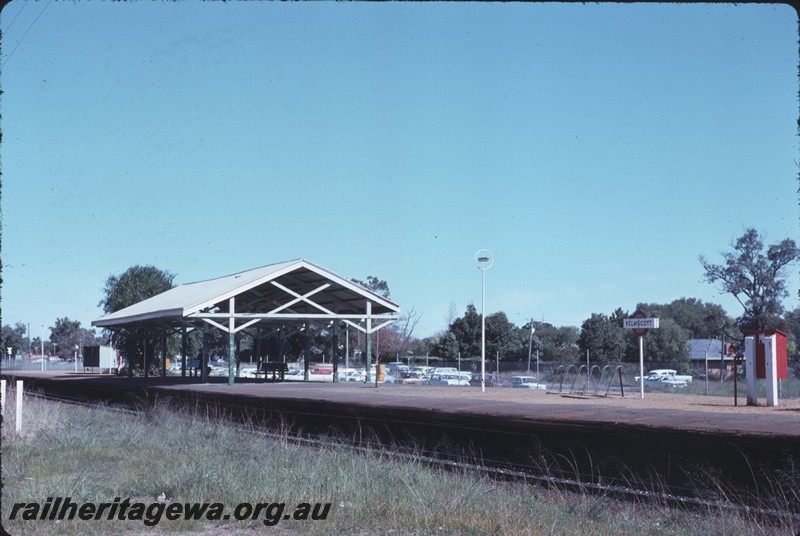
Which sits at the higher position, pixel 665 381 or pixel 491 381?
pixel 491 381

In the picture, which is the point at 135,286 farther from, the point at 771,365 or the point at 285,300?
the point at 771,365

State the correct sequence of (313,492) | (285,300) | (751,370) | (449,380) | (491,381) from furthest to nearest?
(491,381)
(449,380)
(285,300)
(751,370)
(313,492)

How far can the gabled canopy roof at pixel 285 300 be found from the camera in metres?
25.3

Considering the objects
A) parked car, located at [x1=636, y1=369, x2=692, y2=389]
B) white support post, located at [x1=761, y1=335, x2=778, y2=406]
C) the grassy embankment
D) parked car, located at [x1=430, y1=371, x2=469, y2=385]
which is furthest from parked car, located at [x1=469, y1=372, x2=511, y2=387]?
the grassy embankment

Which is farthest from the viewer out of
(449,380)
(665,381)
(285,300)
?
(665,381)

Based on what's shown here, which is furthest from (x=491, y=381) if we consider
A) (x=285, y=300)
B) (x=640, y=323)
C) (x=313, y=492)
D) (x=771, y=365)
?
(x=313, y=492)

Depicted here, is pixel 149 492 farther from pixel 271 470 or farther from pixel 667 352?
pixel 667 352

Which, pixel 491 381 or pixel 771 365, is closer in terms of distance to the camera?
pixel 771 365

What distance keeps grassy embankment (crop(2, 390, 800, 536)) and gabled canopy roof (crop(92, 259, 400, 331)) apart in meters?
12.3

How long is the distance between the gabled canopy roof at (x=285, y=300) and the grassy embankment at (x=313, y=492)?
12325 mm

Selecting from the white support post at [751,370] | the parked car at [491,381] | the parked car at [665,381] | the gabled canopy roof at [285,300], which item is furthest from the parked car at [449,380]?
the white support post at [751,370]

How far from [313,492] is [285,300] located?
77.2 ft

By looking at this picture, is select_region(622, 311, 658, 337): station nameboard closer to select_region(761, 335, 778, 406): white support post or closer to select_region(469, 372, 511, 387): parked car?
select_region(761, 335, 778, 406): white support post

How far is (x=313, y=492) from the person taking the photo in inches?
325
